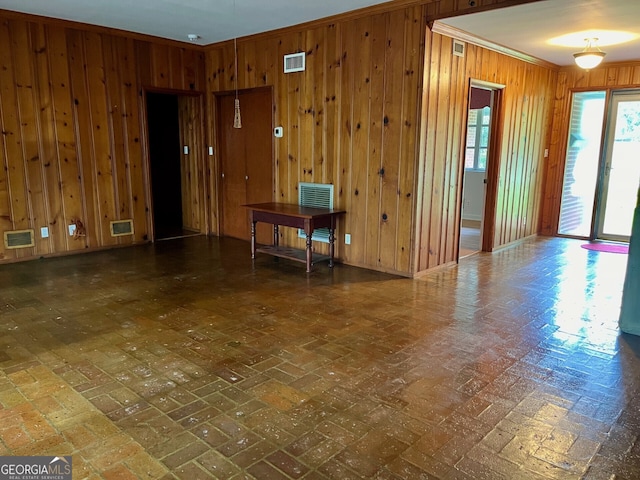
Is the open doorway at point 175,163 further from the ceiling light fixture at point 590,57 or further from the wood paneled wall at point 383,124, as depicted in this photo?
the ceiling light fixture at point 590,57

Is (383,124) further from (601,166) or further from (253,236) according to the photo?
(601,166)

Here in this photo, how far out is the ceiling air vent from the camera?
18.2 feet

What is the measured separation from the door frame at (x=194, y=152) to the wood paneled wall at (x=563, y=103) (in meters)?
5.50

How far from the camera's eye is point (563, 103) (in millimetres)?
7258

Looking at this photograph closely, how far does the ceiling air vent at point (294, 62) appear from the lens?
18.2 ft

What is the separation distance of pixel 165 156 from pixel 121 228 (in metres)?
2.34

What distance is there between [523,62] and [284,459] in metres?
6.23

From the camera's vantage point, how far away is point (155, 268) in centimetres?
516

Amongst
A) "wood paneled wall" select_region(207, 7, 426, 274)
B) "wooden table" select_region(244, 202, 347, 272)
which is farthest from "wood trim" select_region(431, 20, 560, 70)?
"wooden table" select_region(244, 202, 347, 272)

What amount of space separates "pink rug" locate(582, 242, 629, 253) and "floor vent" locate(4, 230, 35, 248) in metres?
7.29

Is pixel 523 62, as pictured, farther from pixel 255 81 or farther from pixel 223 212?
pixel 223 212

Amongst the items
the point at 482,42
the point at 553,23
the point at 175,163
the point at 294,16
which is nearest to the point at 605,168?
the point at 482,42

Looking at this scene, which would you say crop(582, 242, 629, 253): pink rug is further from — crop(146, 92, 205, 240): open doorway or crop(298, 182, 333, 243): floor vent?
crop(146, 92, 205, 240): open doorway

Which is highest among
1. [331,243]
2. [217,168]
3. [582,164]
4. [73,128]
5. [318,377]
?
[73,128]
